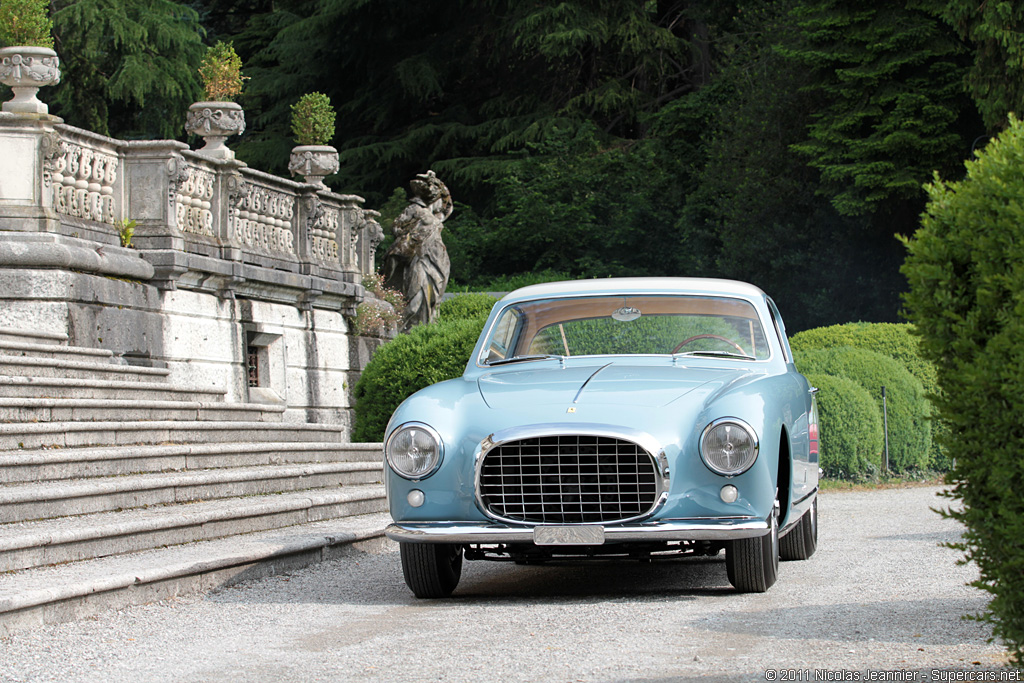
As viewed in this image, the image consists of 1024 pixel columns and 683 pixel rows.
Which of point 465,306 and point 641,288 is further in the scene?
point 465,306

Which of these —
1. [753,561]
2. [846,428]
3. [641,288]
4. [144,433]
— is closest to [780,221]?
[846,428]

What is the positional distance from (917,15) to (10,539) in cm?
2272

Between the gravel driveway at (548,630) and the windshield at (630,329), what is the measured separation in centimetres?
133

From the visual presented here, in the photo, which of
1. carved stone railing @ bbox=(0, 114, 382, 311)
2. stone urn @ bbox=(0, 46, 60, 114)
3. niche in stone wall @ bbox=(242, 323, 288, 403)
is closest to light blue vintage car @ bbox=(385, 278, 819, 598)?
carved stone railing @ bbox=(0, 114, 382, 311)

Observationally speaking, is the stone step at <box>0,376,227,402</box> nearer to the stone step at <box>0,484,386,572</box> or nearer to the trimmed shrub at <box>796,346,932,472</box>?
the stone step at <box>0,484,386,572</box>

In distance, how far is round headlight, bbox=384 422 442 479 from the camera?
657cm

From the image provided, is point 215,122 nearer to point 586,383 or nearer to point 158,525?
point 158,525

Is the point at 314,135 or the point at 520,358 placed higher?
the point at 314,135

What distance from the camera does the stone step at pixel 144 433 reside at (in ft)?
30.0

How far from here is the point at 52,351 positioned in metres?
11.5

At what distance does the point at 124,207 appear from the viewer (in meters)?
14.4

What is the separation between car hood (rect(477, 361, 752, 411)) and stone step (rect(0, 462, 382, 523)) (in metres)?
2.65

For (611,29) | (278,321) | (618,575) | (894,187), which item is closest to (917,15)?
(894,187)

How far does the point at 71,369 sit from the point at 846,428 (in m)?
9.00
